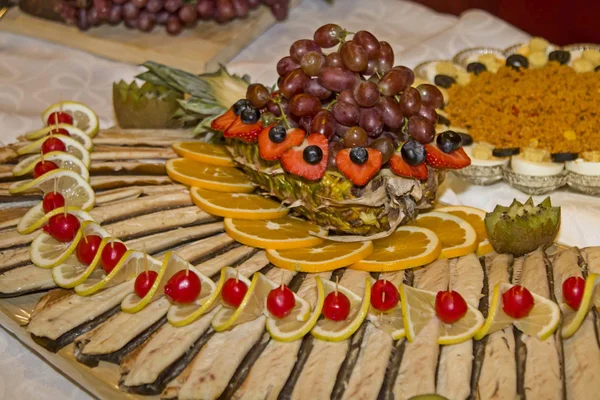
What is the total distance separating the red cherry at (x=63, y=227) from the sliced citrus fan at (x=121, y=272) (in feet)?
0.63

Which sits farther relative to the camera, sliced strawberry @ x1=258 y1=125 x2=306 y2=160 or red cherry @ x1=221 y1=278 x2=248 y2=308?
sliced strawberry @ x1=258 y1=125 x2=306 y2=160

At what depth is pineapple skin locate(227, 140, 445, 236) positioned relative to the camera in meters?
2.48

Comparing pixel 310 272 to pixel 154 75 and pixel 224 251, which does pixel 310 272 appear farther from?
pixel 154 75

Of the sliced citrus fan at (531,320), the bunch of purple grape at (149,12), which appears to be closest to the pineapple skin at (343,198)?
the sliced citrus fan at (531,320)

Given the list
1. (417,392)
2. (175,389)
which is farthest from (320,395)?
(175,389)

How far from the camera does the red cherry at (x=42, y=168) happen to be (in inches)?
113

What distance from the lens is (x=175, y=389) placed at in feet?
6.57

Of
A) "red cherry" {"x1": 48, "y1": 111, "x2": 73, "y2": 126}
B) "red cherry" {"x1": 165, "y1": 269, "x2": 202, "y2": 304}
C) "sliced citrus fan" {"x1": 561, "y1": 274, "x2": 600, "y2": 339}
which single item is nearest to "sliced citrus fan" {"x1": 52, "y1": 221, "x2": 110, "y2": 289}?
"red cherry" {"x1": 165, "y1": 269, "x2": 202, "y2": 304}

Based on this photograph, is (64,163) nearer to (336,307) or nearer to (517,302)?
(336,307)

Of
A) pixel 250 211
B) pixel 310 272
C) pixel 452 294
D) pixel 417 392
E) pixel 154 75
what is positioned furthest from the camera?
pixel 154 75

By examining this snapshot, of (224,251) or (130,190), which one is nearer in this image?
(224,251)

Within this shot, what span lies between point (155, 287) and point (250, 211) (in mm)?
547

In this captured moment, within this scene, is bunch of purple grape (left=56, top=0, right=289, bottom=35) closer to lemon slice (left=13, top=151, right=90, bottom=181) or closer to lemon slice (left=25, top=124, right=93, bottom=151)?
lemon slice (left=25, top=124, right=93, bottom=151)

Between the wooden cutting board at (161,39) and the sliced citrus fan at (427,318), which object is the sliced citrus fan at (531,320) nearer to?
the sliced citrus fan at (427,318)
